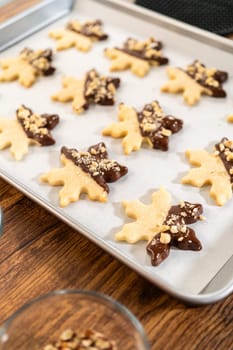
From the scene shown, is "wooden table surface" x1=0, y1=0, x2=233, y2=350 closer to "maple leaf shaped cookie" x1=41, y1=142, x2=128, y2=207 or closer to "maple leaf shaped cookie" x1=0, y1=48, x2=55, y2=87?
"maple leaf shaped cookie" x1=41, y1=142, x2=128, y2=207

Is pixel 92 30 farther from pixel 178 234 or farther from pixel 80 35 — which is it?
pixel 178 234

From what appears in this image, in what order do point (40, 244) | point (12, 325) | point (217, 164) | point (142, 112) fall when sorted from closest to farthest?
point (12, 325) → point (40, 244) → point (217, 164) → point (142, 112)

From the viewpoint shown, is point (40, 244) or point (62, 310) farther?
point (40, 244)

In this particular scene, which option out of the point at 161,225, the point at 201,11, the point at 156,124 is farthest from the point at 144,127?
the point at 201,11

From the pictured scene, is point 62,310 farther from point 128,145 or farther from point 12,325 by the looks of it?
point 128,145

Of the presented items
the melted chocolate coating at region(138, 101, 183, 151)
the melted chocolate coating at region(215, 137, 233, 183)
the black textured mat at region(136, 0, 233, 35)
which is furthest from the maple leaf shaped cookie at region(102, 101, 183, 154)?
the black textured mat at region(136, 0, 233, 35)

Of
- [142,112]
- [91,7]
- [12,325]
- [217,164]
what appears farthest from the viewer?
[91,7]

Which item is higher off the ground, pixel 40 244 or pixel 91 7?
pixel 91 7

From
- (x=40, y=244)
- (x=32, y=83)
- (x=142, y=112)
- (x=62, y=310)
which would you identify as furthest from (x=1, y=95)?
(x=62, y=310)
